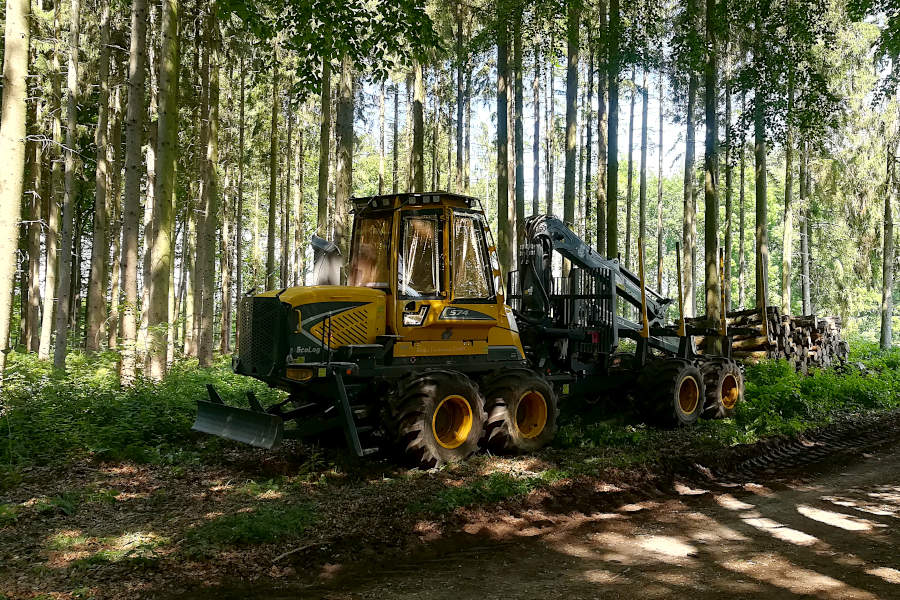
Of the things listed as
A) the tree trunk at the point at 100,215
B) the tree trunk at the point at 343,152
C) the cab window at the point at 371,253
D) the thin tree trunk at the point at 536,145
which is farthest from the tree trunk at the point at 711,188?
the thin tree trunk at the point at 536,145

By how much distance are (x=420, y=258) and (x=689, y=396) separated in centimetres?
508

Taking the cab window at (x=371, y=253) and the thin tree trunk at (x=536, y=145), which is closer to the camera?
the cab window at (x=371, y=253)

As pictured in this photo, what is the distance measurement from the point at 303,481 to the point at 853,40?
23.9 meters

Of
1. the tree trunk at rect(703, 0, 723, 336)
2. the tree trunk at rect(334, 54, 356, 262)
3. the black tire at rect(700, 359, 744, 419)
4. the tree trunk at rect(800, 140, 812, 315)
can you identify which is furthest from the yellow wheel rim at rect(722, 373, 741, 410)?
the tree trunk at rect(800, 140, 812, 315)

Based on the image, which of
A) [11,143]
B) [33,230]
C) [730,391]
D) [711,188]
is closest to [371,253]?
[11,143]

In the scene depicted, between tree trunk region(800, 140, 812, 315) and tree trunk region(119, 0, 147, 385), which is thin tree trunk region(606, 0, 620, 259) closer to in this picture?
tree trunk region(119, 0, 147, 385)

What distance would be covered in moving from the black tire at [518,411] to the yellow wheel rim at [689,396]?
2.74 metres

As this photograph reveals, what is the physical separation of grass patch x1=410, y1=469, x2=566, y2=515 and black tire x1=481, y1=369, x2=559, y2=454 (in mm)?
848

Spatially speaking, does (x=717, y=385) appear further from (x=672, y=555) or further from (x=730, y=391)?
(x=672, y=555)

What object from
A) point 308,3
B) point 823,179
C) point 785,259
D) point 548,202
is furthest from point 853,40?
point 308,3

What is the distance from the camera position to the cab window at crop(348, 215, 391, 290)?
7715mm

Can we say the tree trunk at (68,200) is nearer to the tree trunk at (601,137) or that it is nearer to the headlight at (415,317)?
the headlight at (415,317)

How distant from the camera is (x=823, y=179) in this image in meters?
23.5

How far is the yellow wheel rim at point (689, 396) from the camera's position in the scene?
9.89 metres
